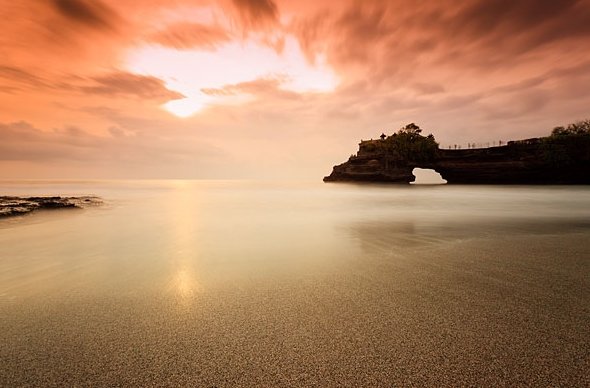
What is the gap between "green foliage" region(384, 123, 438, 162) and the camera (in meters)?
84.1

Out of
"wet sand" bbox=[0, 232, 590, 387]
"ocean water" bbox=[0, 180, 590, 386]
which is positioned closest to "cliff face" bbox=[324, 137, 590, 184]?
"ocean water" bbox=[0, 180, 590, 386]

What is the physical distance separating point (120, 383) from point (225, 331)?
1.06m

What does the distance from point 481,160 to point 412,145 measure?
58.2 feet

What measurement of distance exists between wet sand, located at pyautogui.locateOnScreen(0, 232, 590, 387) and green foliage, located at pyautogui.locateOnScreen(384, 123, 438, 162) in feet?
281

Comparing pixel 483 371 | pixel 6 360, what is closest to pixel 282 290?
pixel 483 371

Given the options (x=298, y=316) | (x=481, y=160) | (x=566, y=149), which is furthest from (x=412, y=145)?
(x=298, y=316)

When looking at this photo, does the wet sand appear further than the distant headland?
No

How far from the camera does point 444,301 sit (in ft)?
13.0

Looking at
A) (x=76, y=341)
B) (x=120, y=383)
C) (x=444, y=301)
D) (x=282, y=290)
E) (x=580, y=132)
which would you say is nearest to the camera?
(x=120, y=383)

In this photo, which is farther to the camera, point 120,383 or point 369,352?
point 369,352

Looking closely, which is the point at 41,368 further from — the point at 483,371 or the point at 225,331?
the point at 483,371

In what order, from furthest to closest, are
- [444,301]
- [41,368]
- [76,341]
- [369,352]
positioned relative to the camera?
[444,301] → [76,341] → [369,352] → [41,368]

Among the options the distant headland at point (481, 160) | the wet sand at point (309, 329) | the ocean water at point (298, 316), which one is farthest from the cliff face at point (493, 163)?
the wet sand at point (309, 329)

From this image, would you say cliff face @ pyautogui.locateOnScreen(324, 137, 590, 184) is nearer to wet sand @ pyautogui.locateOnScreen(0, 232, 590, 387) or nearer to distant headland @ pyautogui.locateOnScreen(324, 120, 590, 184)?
distant headland @ pyautogui.locateOnScreen(324, 120, 590, 184)
